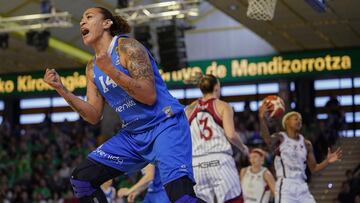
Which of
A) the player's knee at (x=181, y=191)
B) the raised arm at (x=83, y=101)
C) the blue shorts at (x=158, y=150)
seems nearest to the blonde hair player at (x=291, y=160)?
the raised arm at (x=83, y=101)

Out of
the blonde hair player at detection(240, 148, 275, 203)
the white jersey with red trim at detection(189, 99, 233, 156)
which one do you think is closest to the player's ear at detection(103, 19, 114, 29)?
the white jersey with red trim at detection(189, 99, 233, 156)

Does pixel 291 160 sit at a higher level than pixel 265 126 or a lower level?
lower

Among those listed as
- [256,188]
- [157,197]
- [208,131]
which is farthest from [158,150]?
[256,188]

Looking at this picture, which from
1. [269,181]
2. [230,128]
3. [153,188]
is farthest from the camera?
[269,181]

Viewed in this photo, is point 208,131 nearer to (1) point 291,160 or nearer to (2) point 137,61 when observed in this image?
(1) point 291,160

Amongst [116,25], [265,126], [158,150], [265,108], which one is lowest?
[265,126]

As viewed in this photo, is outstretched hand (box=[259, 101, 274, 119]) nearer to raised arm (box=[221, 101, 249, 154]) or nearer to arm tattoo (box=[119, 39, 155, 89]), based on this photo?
raised arm (box=[221, 101, 249, 154])

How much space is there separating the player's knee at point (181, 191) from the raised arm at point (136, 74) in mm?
602

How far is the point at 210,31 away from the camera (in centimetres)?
2548

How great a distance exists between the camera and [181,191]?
5.24 meters

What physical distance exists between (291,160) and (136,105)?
4033 mm

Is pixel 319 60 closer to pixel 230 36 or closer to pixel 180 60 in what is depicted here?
pixel 230 36

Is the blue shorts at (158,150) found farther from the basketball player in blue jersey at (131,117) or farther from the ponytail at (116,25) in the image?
the ponytail at (116,25)

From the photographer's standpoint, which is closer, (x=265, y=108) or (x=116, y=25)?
(x=116, y=25)
